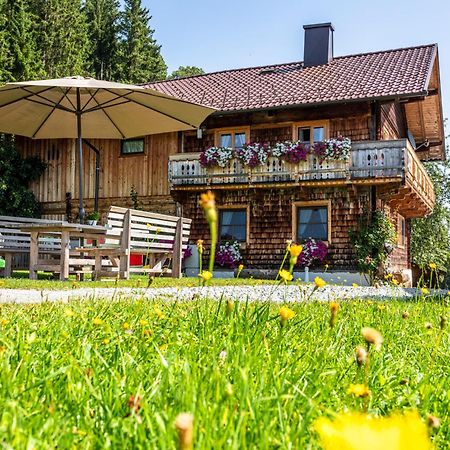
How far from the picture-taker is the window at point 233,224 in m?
19.0

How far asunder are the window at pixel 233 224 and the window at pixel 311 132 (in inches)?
113

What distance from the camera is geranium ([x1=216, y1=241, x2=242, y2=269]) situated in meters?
18.4

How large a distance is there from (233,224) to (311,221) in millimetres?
2504

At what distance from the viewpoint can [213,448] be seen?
1.15 metres


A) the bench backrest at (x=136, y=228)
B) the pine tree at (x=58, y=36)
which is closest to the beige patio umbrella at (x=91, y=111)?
the bench backrest at (x=136, y=228)

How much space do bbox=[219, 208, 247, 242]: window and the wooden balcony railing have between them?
Answer: 1.48 meters

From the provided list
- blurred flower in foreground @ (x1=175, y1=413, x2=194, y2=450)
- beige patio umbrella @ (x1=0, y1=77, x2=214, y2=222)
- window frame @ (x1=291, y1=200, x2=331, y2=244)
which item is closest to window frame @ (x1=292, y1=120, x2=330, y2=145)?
window frame @ (x1=291, y1=200, x2=331, y2=244)

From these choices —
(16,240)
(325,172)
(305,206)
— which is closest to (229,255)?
(305,206)

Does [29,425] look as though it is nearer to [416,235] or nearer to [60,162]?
[60,162]

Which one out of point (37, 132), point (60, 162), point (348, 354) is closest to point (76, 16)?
point (60, 162)

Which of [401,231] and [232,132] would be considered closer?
[232,132]

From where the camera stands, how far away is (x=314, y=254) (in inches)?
687

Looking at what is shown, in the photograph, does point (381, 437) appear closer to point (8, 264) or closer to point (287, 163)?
point (8, 264)

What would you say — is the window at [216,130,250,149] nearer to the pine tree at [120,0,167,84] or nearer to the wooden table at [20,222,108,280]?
the wooden table at [20,222,108,280]
